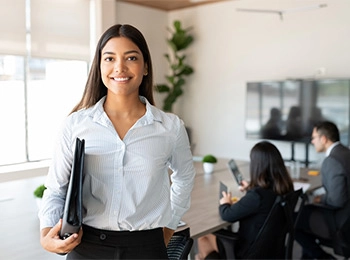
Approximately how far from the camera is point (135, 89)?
1.20 meters

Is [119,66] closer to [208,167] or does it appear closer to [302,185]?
[302,185]

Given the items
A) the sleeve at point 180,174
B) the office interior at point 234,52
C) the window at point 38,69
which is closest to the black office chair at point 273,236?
the sleeve at point 180,174

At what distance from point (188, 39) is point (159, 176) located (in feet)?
17.5

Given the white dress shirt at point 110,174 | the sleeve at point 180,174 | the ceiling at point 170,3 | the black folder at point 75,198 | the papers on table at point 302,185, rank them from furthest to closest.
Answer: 1. the ceiling at point 170,3
2. the papers on table at point 302,185
3. the sleeve at point 180,174
4. the white dress shirt at point 110,174
5. the black folder at point 75,198

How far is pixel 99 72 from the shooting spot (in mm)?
1233

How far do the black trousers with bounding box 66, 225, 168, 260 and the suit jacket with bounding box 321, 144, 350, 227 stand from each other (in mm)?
2107

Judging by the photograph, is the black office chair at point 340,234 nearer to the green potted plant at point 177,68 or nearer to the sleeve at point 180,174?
the sleeve at point 180,174

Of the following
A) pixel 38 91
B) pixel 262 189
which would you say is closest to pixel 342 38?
pixel 262 189

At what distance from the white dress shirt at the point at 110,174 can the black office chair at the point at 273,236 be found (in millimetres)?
1207

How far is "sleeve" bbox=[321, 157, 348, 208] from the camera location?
9.34 ft

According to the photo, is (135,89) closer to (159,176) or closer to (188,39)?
(159,176)

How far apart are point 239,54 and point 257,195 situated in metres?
3.92

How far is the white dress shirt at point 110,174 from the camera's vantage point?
3.65ft

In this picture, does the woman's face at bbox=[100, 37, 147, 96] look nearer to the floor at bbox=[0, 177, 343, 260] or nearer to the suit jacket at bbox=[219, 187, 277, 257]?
the floor at bbox=[0, 177, 343, 260]
